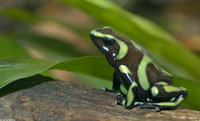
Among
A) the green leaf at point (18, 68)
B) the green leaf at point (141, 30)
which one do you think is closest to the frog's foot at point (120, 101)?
the green leaf at point (18, 68)

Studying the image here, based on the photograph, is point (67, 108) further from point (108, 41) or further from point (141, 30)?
point (141, 30)

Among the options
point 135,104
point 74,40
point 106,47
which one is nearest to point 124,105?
point 135,104

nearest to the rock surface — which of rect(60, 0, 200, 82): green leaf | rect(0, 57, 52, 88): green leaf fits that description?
rect(0, 57, 52, 88): green leaf

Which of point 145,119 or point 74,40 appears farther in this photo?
point 74,40

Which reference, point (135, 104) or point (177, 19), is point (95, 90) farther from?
point (177, 19)

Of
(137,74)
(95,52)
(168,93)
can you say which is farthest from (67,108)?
(95,52)

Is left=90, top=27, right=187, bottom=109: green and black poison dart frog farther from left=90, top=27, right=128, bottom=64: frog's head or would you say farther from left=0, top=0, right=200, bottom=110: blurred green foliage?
left=0, top=0, right=200, bottom=110: blurred green foliage
